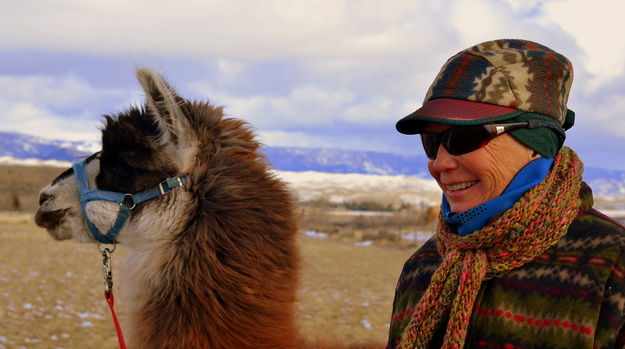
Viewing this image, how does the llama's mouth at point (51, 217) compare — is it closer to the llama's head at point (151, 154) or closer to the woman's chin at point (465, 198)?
the llama's head at point (151, 154)

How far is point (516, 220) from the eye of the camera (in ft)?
4.94

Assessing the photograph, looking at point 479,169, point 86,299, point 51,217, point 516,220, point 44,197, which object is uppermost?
point 479,169

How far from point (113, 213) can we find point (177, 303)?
66 cm

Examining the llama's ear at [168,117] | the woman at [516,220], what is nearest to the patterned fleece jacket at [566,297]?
the woman at [516,220]

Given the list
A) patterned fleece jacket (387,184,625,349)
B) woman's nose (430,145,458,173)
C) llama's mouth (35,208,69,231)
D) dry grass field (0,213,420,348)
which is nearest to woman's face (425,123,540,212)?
woman's nose (430,145,458,173)

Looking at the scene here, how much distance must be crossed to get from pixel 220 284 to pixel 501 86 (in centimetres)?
149

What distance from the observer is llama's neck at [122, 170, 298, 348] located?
2412 millimetres

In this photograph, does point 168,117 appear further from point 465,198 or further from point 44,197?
point 465,198

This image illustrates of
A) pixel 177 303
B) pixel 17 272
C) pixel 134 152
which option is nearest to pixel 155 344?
pixel 177 303

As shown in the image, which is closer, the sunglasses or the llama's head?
the sunglasses

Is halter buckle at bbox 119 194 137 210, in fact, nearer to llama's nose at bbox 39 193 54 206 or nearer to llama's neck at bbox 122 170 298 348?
llama's neck at bbox 122 170 298 348

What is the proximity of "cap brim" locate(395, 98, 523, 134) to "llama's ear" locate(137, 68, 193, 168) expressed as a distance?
1.45 metres

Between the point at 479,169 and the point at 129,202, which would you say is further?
the point at 129,202

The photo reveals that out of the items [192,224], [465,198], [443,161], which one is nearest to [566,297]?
[465,198]
